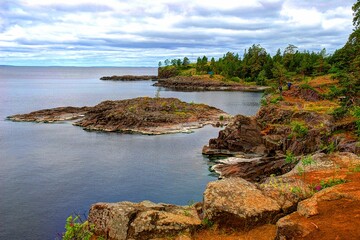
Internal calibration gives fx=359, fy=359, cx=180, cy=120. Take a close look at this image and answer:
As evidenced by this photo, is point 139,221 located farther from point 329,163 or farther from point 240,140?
point 240,140

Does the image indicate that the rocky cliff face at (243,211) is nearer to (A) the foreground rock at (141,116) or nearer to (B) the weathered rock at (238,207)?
(B) the weathered rock at (238,207)

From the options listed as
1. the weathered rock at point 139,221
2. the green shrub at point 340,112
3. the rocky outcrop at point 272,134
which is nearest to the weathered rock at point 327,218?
the weathered rock at point 139,221

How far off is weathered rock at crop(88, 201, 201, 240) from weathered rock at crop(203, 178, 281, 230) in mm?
1146

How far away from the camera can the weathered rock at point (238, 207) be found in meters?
18.3

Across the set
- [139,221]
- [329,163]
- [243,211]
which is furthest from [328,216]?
[329,163]

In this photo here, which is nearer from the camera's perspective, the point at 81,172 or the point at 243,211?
the point at 243,211

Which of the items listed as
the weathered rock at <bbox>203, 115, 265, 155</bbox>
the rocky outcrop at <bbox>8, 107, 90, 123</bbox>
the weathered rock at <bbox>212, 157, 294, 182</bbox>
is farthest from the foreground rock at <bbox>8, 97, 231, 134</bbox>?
the weathered rock at <bbox>212, 157, 294, 182</bbox>

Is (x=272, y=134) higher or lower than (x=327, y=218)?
lower

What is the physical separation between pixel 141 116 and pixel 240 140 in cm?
3585

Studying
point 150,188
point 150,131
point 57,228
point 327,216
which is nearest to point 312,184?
point 327,216

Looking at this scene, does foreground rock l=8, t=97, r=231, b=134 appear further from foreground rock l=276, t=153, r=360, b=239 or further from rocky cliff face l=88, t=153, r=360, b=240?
foreground rock l=276, t=153, r=360, b=239

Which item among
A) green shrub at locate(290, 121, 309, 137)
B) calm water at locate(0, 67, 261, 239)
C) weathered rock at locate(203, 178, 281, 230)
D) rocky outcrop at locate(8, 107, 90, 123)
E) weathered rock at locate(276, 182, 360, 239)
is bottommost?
calm water at locate(0, 67, 261, 239)

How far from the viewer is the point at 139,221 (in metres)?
18.8

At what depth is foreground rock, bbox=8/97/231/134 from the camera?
89.9 metres
